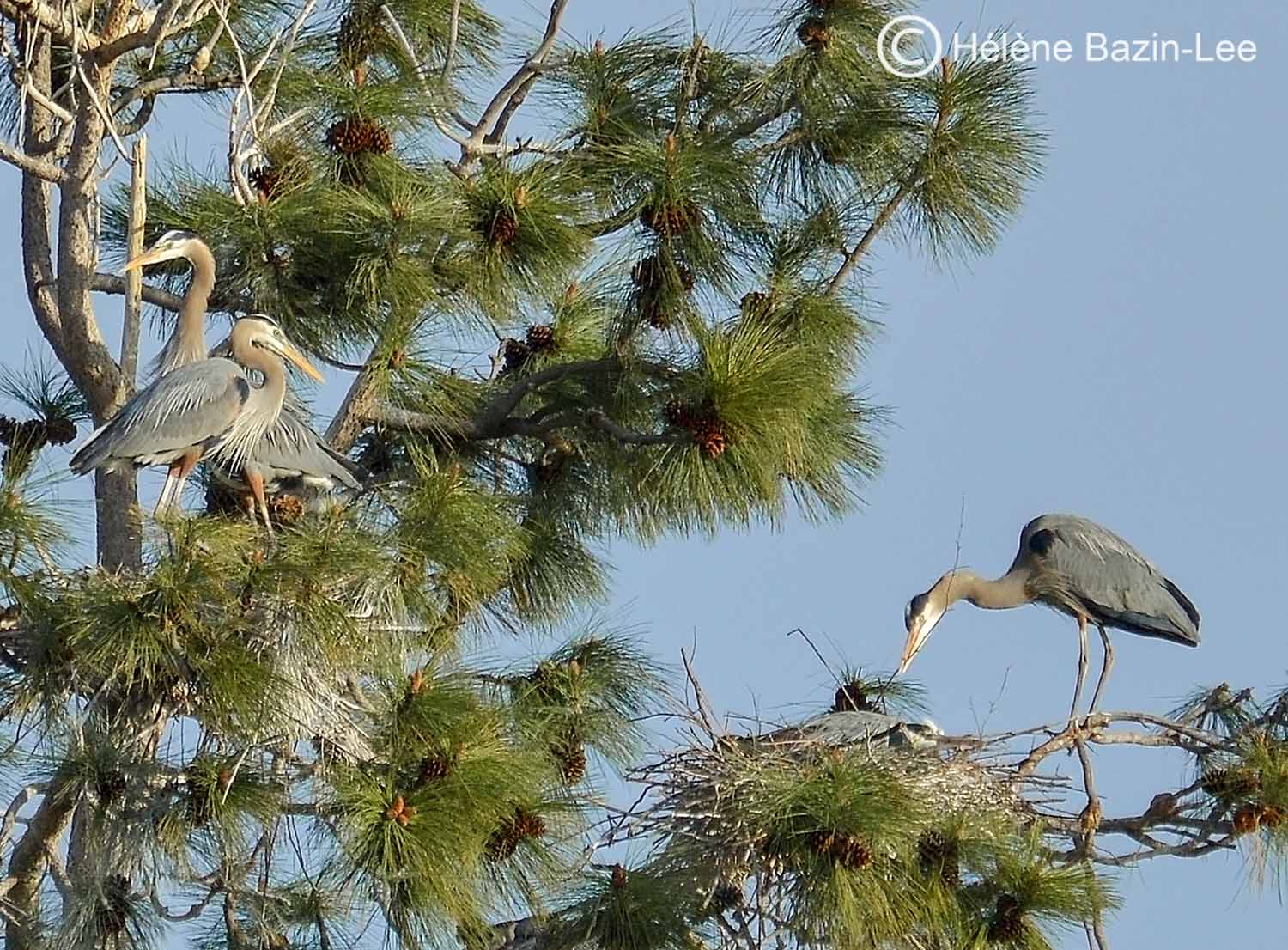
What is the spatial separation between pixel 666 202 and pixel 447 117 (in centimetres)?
74

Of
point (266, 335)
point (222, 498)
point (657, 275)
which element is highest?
point (657, 275)

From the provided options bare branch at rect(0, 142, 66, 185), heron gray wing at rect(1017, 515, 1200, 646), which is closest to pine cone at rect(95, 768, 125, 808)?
bare branch at rect(0, 142, 66, 185)

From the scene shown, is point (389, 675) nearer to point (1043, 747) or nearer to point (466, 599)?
point (466, 599)

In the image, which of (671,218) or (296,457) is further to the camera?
(296,457)

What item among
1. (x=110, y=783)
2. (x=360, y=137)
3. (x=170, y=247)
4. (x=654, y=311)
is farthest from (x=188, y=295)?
(x=110, y=783)

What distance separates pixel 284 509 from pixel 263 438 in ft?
0.76

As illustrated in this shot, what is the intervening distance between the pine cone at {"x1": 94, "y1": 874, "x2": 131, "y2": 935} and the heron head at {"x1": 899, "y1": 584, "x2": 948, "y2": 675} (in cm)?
261

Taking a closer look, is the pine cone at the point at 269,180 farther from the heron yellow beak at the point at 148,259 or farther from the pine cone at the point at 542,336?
the pine cone at the point at 542,336

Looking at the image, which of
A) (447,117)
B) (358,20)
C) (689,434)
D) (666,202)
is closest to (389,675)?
(689,434)

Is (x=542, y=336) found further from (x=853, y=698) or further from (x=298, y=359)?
(x=853, y=698)

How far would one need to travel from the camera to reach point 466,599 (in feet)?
17.1

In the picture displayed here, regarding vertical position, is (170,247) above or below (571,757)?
above

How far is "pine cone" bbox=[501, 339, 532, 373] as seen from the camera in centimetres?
600

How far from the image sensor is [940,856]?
14.5 feet
